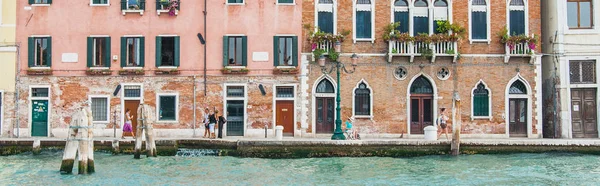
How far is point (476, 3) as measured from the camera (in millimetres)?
29094

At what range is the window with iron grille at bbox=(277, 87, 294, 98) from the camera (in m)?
29.1

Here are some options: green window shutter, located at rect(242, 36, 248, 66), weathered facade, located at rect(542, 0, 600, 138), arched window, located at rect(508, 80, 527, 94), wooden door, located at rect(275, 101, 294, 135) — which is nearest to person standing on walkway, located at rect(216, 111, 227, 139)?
wooden door, located at rect(275, 101, 294, 135)

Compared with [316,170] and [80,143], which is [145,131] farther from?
[316,170]

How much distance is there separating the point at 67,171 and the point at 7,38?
11.8 meters

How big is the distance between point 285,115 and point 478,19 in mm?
8140

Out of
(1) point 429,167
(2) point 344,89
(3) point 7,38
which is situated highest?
(3) point 7,38

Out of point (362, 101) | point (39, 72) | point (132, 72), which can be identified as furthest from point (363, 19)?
point (39, 72)

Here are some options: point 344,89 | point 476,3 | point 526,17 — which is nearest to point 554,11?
point 526,17

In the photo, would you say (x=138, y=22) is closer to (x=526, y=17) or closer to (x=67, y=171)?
(x=67, y=171)

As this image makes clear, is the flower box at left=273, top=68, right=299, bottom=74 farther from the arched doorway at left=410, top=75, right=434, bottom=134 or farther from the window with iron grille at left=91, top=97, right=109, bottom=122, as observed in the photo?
the window with iron grille at left=91, top=97, right=109, bottom=122

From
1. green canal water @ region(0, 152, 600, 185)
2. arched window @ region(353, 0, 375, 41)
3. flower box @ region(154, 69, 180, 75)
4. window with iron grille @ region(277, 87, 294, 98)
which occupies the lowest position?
green canal water @ region(0, 152, 600, 185)

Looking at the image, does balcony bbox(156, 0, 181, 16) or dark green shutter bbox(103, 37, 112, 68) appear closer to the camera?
balcony bbox(156, 0, 181, 16)

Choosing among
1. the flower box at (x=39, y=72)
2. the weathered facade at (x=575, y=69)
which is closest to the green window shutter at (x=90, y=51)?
the flower box at (x=39, y=72)

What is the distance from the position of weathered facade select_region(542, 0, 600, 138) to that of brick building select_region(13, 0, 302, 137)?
9761mm
